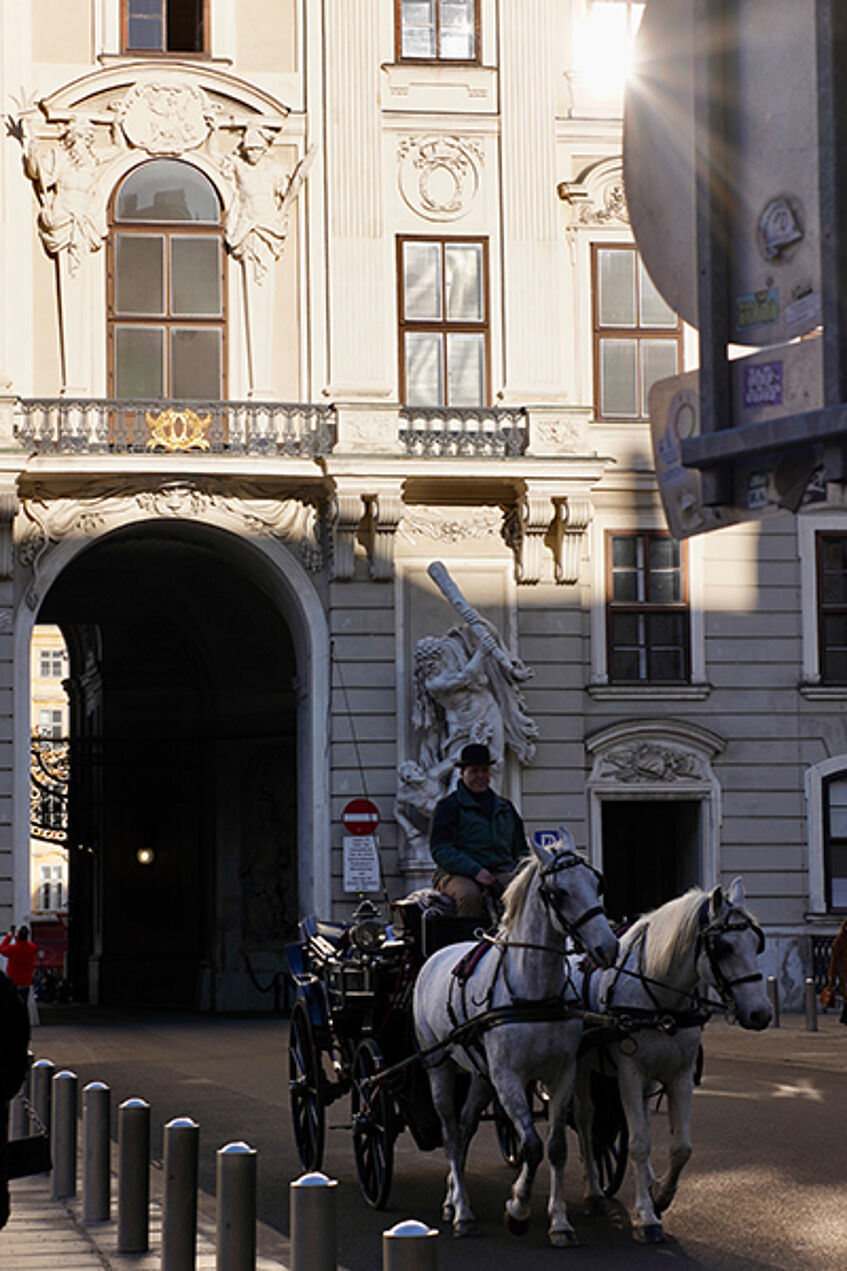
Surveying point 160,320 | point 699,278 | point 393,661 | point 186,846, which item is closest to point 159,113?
point 160,320

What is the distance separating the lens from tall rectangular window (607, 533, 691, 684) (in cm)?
3109

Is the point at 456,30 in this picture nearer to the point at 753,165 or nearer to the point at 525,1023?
the point at 525,1023

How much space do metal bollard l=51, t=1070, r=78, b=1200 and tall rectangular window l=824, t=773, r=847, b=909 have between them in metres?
19.9

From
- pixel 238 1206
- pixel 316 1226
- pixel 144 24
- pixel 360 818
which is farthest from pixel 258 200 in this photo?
pixel 316 1226

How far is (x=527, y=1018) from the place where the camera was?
11055 mm

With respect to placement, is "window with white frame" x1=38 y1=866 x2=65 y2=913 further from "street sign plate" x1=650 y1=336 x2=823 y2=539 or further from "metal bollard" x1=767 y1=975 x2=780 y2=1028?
"street sign plate" x1=650 y1=336 x2=823 y2=539

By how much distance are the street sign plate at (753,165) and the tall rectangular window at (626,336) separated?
87.7 feet

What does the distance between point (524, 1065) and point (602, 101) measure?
2293 cm

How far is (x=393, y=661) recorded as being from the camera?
30094 millimetres

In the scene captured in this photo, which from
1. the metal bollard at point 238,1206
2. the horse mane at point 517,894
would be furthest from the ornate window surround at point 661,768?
the metal bollard at point 238,1206

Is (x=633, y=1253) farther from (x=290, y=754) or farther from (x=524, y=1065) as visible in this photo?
(x=290, y=754)

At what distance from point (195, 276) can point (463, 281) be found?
385 cm

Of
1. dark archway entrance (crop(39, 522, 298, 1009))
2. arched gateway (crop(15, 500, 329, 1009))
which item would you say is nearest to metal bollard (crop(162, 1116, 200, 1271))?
arched gateway (crop(15, 500, 329, 1009))

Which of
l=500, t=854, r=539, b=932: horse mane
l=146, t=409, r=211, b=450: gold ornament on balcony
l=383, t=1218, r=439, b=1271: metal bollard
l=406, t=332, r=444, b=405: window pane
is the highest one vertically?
l=406, t=332, r=444, b=405: window pane
